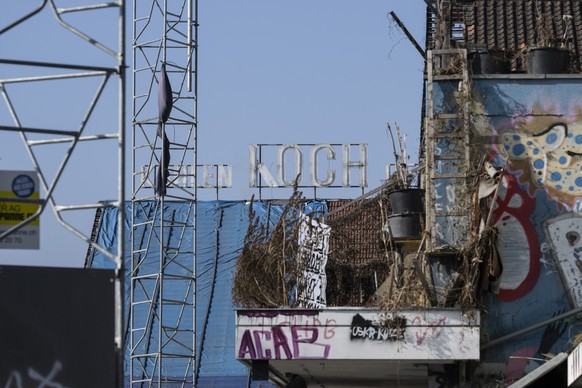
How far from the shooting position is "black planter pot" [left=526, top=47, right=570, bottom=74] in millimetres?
22286

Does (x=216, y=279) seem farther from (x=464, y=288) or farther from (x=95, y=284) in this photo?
(x=95, y=284)

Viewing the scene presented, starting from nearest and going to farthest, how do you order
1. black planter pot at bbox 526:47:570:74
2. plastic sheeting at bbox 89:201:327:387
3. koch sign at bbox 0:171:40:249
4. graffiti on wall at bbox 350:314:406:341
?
koch sign at bbox 0:171:40:249
graffiti on wall at bbox 350:314:406:341
black planter pot at bbox 526:47:570:74
plastic sheeting at bbox 89:201:327:387

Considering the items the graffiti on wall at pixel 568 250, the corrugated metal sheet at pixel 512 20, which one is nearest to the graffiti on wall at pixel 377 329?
the graffiti on wall at pixel 568 250

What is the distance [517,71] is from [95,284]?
1296 centimetres

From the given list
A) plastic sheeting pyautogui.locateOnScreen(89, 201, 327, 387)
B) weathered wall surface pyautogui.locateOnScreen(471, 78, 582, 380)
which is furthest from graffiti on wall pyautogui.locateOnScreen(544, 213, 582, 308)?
plastic sheeting pyautogui.locateOnScreen(89, 201, 327, 387)

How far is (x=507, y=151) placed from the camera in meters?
21.8

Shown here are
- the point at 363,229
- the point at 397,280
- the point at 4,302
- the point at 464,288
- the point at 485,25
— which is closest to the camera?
the point at 4,302

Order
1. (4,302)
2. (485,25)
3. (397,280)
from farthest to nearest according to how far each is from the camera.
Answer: (485,25)
(397,280)
(4,302)

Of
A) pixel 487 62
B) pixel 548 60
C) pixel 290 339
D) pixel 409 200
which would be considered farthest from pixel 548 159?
pixel 290 339

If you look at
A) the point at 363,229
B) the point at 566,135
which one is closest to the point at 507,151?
the point at 566,135

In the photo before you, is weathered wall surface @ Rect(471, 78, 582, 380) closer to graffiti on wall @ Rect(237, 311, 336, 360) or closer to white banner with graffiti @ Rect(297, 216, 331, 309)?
graffiti on wall @ Rect(237, 311, 336, 360)

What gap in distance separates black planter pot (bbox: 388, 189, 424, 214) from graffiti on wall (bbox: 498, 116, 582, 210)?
6.69ft

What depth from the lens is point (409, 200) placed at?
23.4 meters

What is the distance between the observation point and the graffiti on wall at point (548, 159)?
21750 millimetres
